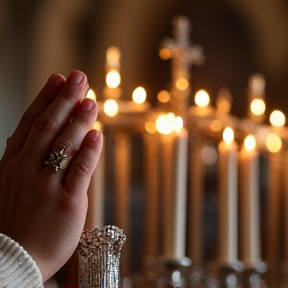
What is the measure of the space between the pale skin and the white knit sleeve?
0.02 meters

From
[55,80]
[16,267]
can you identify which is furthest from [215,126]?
[16,267]

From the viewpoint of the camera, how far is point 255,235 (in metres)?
1.11

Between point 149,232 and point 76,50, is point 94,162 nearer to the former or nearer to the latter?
point 149,232

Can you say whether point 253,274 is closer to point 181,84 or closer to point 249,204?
point 249,204

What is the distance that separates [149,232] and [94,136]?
0.61m

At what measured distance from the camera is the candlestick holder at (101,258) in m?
0.53

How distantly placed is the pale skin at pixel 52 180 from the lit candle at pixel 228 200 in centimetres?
50

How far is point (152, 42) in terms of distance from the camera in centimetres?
231

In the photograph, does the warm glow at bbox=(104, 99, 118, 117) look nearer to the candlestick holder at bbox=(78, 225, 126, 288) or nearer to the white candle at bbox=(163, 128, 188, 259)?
the white candle at bbox=(163, 128, 188, 259)

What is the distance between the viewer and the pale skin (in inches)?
21.1

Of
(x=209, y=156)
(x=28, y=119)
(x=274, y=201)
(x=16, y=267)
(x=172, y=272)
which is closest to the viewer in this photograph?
(x=16, y=267)

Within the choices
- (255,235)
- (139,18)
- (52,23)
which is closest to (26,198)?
(255,235)

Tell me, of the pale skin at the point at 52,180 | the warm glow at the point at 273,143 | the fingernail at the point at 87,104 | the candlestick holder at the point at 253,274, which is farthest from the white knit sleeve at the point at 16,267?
the warm glow at the point at 273,143

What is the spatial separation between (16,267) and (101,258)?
6cm
